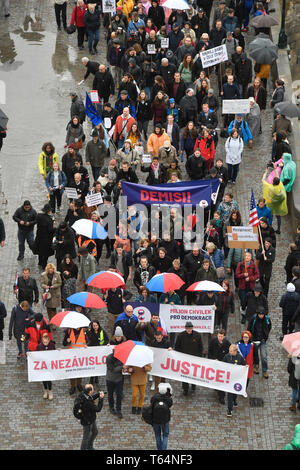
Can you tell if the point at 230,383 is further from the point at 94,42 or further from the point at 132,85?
the point at 94,42

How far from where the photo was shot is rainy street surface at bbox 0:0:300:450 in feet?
66.6

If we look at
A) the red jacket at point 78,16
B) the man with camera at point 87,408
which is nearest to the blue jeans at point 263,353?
the man with camera at point 87,408

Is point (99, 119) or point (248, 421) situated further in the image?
point (99, 119)

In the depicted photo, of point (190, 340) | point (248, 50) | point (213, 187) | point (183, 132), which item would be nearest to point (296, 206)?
point (213, 187)

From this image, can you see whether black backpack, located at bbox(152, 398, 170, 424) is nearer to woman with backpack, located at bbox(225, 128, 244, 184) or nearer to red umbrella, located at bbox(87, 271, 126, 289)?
red umbrella, located at bbox(87, 271, 126, 289)

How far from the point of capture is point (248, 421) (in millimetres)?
20797

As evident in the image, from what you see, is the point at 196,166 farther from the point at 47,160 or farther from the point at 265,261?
the point at 265,261

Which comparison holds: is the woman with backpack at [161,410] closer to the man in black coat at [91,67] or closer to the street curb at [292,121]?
the street curb at [292,121]

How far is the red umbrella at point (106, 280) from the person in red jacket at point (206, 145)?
6.09 meters

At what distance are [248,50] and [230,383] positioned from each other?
15.7 meters

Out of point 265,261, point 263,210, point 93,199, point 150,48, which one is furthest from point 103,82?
point 265,261

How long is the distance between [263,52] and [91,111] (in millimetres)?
5076

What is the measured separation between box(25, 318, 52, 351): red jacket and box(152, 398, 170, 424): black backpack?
2928 mm

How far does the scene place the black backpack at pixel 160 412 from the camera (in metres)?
19.2
